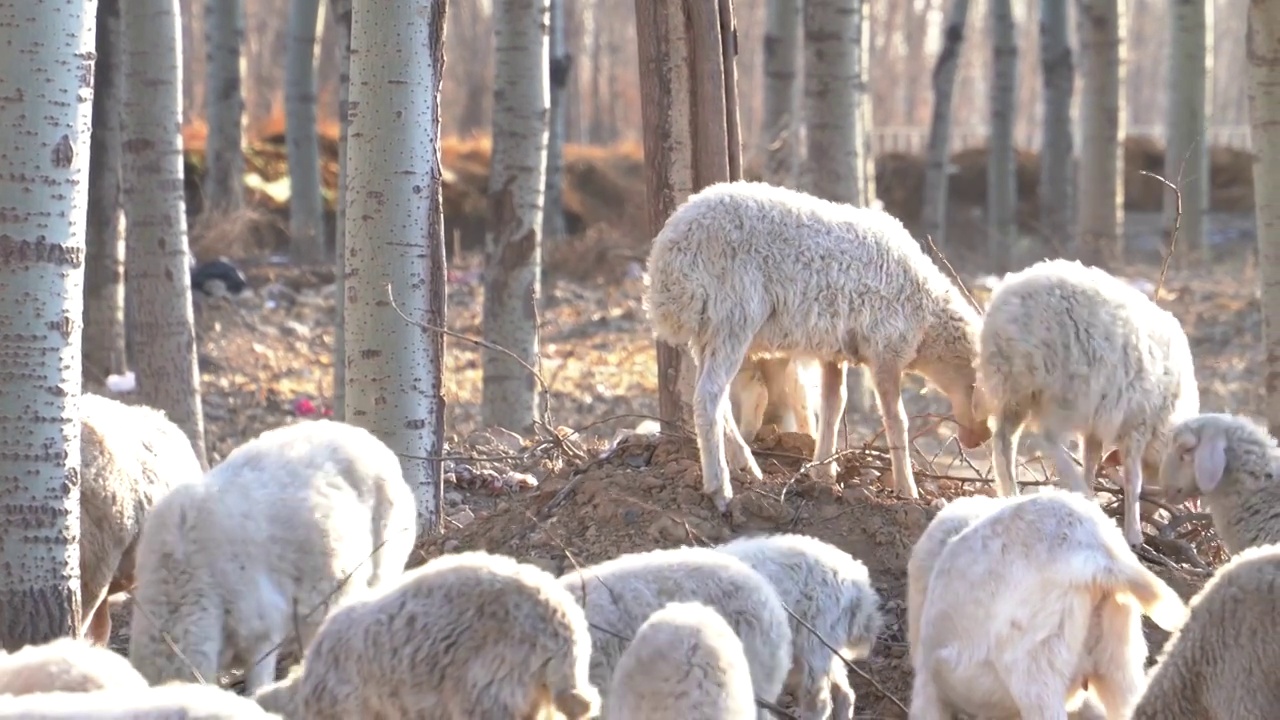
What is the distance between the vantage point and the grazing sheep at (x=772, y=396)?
8.05m

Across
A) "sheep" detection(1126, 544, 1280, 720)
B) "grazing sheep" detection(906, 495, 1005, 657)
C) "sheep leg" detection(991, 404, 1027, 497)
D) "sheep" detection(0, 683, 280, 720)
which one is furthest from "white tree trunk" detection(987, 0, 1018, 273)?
"sheep" detection(0, 683, 280, 720)

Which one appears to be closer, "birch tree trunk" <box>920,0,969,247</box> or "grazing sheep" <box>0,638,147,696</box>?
"grazing sheep" <box>0,638,147,696</box>

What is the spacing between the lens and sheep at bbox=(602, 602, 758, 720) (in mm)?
4273

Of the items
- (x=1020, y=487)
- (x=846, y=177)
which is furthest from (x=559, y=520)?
(x=846, y=177)

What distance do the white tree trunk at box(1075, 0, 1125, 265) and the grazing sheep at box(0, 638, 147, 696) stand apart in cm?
1741

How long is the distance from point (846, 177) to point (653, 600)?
8.68 m

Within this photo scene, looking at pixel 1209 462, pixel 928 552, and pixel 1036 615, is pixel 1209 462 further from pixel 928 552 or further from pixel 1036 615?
pixel 1036 615

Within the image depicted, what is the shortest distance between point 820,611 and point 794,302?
1.71 m

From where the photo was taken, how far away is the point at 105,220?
12.7 meters

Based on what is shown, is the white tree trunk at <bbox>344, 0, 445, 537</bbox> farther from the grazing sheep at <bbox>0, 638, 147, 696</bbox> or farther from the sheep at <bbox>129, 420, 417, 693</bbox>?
the grazing sheep at <bbox>0, 638, 147, 696</bbox>

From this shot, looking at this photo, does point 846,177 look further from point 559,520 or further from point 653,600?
point 653,600

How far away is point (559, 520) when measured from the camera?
7164mm

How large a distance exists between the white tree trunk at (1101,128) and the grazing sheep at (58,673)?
17407 mm

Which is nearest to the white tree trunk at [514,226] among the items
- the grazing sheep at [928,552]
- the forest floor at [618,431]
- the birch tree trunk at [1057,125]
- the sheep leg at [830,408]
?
the forest floor at [618,431]
